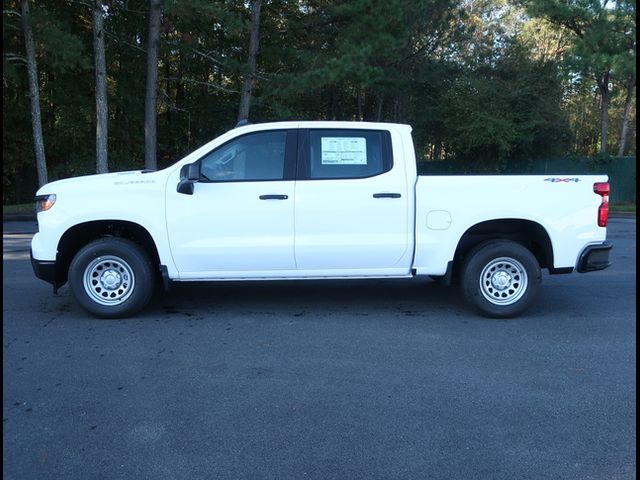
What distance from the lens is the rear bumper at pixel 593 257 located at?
6.27 metres

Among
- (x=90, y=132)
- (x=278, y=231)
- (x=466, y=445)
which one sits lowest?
(x=466, y=445)

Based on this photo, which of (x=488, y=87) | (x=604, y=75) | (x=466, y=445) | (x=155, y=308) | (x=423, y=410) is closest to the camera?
(x=466, y=445)

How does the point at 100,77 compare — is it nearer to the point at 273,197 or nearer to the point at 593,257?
the point at 273,197

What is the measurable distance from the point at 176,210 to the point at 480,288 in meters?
3.29

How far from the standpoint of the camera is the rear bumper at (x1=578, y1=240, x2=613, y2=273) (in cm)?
627

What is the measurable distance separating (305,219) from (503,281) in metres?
2.23

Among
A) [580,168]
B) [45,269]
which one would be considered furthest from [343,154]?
[580,168]

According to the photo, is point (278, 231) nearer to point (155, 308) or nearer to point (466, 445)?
point (155, 308)

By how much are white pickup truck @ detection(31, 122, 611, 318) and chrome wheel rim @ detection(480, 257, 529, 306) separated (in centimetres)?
1

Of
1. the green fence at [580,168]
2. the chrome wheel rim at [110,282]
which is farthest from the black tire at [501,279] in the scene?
the green fence at [580,168]

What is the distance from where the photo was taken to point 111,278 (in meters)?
6.22

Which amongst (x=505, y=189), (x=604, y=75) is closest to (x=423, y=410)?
(x=505, y=189)

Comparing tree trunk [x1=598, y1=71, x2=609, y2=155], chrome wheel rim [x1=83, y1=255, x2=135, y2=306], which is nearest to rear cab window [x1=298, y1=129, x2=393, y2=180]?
chrome wheel rim [x1=83, y1=255, x2=135, y2=306]

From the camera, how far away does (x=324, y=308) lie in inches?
267
